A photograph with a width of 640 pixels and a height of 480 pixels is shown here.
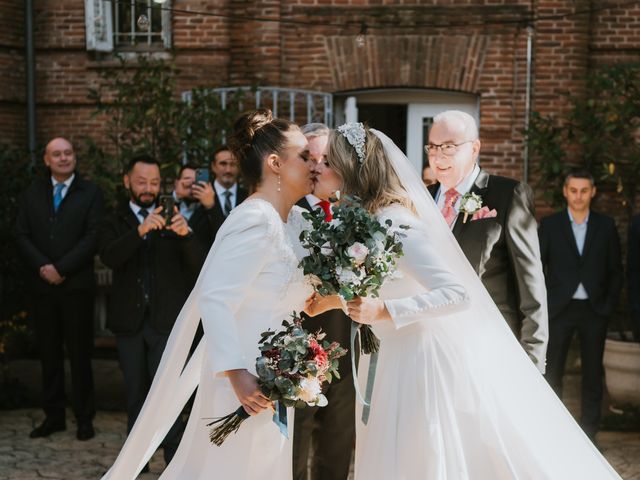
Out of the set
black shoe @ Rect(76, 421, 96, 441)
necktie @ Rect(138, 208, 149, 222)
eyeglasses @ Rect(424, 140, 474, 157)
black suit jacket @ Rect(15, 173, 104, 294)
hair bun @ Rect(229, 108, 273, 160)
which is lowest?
black shoe @ Rect(76, 421, 96, 441)

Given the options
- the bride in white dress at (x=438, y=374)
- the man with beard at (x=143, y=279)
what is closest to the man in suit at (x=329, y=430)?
the bride in white dress at (x=438, y=374)

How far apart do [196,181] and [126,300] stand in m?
0.94

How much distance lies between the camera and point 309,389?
3730mm

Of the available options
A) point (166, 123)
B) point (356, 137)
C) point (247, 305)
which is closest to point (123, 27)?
point (166, 123)

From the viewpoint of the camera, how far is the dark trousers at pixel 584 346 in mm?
7668

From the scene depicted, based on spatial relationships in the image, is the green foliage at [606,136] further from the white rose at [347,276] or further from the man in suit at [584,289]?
the white rose at [347,276]

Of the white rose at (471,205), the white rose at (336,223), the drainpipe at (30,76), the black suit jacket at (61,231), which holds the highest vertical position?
the drainpipe at (30,76)

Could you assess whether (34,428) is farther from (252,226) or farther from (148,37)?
(148,37)

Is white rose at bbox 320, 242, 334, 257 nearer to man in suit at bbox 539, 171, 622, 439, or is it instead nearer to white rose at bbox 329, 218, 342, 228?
white rose at bbox 329, 218, 342, 228

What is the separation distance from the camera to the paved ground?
21.6 ft

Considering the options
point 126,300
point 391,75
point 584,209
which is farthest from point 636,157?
point 126,300

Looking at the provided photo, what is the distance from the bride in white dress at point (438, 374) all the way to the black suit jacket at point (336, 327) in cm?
57

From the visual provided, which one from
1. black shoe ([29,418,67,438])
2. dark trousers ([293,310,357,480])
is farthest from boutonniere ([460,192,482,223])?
black shoe ([29,418,67,438])

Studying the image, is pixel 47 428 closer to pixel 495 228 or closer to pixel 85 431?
pixel 85 431
